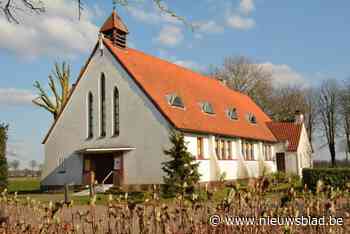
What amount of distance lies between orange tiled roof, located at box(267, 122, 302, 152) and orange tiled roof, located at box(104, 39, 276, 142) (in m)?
1.89

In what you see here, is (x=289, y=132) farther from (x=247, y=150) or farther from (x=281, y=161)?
(x=247, y=150)

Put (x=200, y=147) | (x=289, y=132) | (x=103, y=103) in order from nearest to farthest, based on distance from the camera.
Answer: (x=200, y=147) < (x=103, y=103) < (x=289, y=132)

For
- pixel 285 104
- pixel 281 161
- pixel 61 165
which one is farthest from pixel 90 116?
pixel 285 104

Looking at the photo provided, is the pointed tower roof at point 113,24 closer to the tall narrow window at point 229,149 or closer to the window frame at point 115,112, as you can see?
the window frame at point 115,112

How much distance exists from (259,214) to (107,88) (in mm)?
23353

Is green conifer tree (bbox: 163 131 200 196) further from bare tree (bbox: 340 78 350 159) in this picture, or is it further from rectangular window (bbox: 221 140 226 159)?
bare tree (bbox: 340 78 350 159)

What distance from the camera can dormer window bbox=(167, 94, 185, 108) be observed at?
26281 millimetres

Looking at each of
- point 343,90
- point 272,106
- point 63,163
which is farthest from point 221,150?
point 343,90

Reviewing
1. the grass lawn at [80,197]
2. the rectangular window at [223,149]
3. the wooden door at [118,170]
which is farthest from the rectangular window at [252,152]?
the grass lawn at [80,197]

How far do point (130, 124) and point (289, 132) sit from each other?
20.7 metres

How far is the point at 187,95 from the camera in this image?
96.3 feet

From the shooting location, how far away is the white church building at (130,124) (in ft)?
82.3

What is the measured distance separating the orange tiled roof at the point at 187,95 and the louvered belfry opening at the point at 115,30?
681 mm

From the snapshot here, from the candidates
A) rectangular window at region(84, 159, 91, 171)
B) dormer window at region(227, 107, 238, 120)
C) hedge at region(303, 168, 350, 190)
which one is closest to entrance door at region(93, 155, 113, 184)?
rectangular window at region(84, 159, 91, 171)
